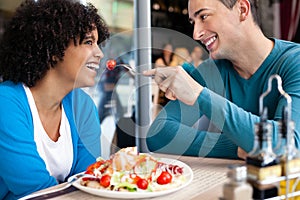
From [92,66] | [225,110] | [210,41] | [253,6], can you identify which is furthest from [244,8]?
[92,66]

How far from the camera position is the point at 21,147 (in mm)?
1210

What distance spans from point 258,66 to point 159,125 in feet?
1.54

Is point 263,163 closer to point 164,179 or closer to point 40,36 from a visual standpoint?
point 164,179

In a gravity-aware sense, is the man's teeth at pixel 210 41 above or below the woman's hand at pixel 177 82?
above

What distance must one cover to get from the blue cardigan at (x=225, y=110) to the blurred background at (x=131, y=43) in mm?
130

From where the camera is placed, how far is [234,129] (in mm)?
1119

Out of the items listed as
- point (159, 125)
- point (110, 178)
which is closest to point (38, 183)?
point (110, 178)

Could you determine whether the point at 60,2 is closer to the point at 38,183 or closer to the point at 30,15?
the point at 30,15

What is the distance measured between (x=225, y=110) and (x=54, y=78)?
2.38 ft

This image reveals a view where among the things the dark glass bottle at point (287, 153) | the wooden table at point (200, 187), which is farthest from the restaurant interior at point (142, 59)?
the dark glass bottle at point (287, 153)

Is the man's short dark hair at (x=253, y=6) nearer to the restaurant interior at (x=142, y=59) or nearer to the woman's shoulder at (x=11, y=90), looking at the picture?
the restaurant interior at (x=142, y=59)

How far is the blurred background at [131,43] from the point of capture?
1.35 meters

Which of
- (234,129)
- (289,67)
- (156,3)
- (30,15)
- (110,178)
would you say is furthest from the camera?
(156,3)

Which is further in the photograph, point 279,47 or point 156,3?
point 156,3
